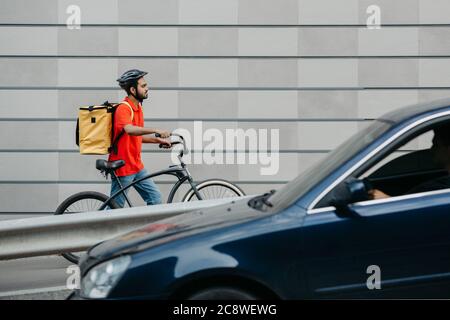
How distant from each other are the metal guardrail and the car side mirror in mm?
3285

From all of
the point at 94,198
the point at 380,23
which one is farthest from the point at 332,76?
the point at 94,198

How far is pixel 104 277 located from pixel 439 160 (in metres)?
2.09

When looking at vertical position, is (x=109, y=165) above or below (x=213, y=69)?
below

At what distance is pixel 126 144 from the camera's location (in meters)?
10.4

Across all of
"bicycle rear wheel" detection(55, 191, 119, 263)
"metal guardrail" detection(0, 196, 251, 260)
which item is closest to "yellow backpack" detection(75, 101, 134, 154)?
"bicycle rear wheel" detection(55, 191, 119, 263)

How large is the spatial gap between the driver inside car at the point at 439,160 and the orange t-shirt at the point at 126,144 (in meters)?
5.03

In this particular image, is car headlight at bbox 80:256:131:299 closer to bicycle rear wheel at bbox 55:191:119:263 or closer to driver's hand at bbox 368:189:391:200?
driver's hand at bbox 368:189:391:200

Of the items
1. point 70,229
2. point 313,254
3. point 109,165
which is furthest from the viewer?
point 109,165

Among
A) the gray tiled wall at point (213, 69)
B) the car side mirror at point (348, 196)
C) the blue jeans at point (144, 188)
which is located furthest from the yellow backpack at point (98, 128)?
the car side mirror at point (348, 196)

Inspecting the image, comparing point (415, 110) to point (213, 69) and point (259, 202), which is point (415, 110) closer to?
point (259, 202)

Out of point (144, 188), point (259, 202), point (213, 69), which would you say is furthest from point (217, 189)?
point (259, 202)

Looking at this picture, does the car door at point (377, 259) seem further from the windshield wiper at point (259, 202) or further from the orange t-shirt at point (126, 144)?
the orange t-shirt at point (126, 144)

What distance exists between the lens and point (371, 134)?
218 inches

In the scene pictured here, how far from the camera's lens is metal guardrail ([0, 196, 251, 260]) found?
8.38m
